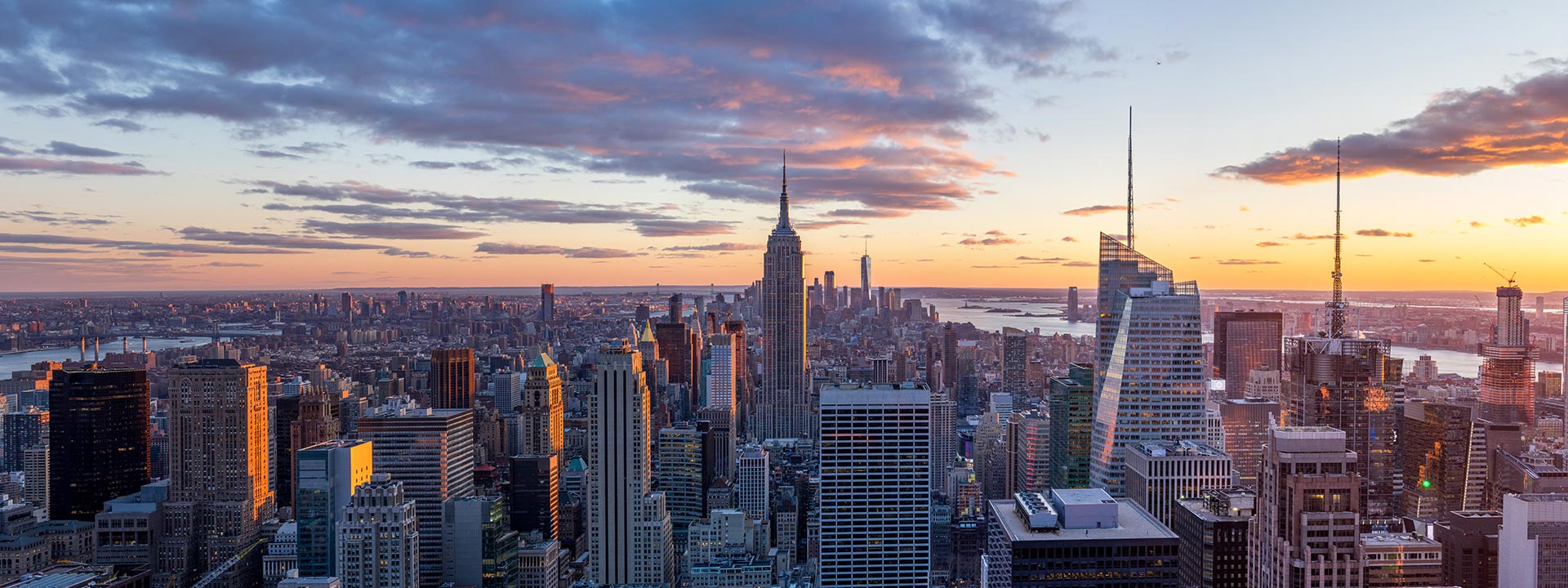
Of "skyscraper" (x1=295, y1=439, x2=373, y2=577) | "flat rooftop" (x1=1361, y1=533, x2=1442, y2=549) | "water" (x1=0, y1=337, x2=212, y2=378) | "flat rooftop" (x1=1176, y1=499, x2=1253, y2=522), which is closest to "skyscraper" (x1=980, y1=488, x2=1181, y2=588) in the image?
"flat rooftop" (x1=1176, y1=499, x2=1253, y2=522)

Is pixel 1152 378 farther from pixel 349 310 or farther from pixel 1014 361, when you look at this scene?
pixel 349 310

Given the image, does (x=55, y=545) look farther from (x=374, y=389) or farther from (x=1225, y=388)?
(x=1225, y=388)

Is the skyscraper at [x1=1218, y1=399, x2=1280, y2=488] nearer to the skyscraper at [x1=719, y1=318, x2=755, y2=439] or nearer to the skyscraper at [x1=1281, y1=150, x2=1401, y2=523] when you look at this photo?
the skyscraper at [x1=1281, y1=150, x2=1401, y2=523]

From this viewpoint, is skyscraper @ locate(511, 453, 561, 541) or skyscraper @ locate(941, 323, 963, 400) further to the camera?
skyscraper @ locate(941, 323, 963, 400)

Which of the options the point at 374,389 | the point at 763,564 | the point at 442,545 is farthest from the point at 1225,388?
the point at 374,389

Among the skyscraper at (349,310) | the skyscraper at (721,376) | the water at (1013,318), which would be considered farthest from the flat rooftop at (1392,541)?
the skyscraper at (721,376)
